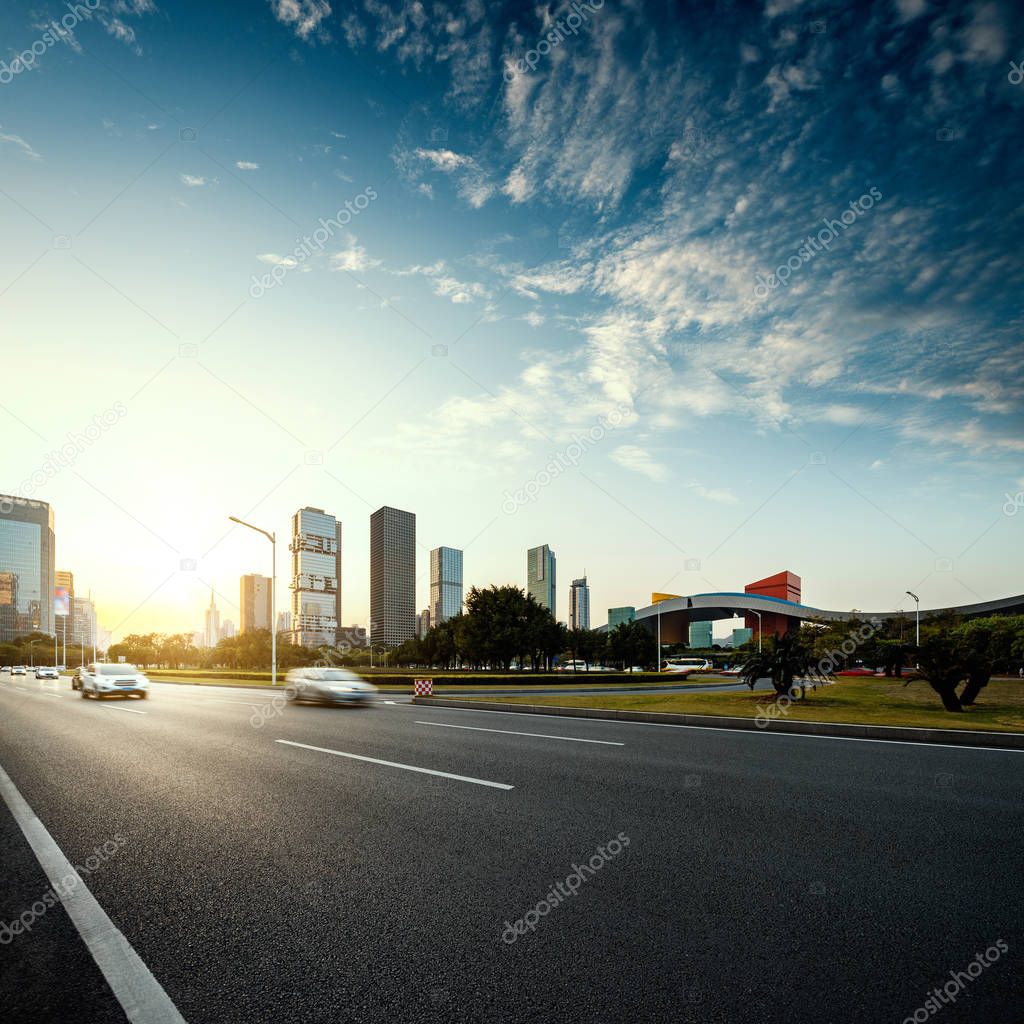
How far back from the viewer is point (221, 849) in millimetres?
5090

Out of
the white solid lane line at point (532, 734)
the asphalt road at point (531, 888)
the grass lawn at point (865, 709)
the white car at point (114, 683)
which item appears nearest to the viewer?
the asphalt road at point (531, 888)

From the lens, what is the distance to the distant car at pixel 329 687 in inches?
750

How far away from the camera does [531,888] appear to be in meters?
4.18

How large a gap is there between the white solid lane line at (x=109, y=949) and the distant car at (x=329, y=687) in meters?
13.8

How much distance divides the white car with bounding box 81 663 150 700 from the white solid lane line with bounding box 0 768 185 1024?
21.4 m

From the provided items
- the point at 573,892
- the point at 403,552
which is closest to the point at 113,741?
the point at 573,892

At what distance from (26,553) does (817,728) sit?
179321 millimetres

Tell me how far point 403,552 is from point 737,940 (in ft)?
643

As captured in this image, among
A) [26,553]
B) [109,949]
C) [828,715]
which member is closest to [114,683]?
[828,715]

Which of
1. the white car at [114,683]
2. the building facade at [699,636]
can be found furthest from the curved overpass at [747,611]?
the white car at [114,683]

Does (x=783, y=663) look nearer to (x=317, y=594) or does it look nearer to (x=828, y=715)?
(x=828, y=715)

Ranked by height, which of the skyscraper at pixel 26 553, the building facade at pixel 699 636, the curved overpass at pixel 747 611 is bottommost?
the building facade at pixel 699 636

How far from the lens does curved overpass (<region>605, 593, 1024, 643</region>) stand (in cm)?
7438

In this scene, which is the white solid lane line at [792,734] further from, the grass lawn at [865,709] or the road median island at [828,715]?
the grass lawn at [865,709]
